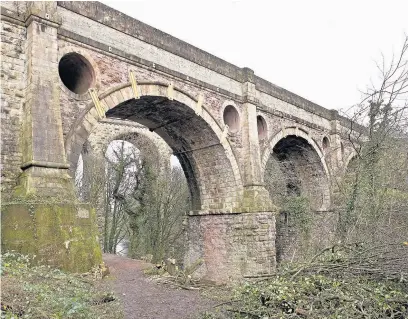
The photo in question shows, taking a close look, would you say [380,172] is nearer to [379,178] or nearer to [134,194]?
[379,178]

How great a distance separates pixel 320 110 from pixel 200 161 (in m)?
8.10

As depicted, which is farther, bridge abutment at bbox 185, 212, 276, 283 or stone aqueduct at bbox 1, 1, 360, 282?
bridge abutment at bbox 185, 212, 276, 283

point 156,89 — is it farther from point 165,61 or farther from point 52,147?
point 52,147

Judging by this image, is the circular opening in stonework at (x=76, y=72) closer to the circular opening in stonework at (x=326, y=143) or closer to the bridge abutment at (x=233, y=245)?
the bridge abutment at (x=233, y=245)

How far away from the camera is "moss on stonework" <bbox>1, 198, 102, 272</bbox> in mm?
6133

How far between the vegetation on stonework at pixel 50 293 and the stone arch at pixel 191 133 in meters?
4.32

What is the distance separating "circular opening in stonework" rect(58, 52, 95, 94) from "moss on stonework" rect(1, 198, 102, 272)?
350cm

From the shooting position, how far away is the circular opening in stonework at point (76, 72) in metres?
8.91

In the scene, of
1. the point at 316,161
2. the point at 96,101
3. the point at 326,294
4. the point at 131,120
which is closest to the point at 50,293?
the point at 326,294

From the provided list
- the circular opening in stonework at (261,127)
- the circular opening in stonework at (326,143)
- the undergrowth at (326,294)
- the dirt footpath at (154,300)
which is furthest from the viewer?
the circular opening in stonework at (326,143)

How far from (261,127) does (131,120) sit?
5.07 m

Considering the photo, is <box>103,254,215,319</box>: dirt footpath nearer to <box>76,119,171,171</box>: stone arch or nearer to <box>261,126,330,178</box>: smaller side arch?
<box>261,126,330,178</box>: smaller side arch

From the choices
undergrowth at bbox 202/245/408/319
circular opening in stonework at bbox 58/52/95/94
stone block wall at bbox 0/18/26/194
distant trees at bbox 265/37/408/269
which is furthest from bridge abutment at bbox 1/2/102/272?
distant trees at bbox 265/37/408/269

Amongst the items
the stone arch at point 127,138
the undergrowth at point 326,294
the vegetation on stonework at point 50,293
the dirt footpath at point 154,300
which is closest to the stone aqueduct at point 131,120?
the vegetation on stonework at point 50,293
